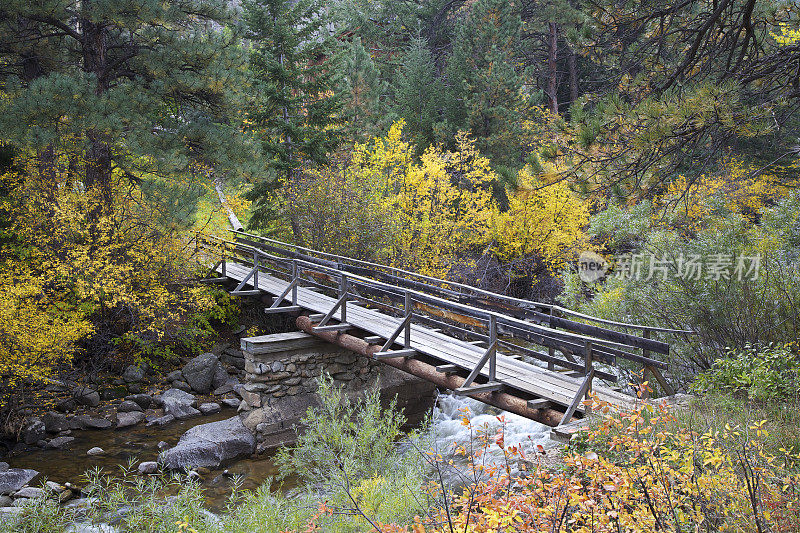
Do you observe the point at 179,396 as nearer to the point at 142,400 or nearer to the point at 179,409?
the point at 179,409

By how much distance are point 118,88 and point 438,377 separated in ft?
25.4

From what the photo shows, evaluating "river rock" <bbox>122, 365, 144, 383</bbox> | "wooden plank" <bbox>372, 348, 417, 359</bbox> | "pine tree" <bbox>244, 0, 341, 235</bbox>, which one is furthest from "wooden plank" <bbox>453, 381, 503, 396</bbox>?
"pine tree" <bbox>244, 0, 341, 235</bbox>

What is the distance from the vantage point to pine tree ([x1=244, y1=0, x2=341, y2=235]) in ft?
53.9

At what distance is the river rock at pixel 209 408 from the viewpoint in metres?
10.5

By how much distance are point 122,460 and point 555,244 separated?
13271 millimetres

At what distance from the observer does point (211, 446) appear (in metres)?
8.54

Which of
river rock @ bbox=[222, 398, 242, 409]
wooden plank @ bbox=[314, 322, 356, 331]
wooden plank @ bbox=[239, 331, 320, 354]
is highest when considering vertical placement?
wooden plank @ bbox=[314, 322, 356, 331]

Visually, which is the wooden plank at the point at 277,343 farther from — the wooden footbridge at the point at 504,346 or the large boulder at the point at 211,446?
the large boulder at the point at 211,446

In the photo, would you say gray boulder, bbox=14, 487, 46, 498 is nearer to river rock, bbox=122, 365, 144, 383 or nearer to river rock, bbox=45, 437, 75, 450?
river rock, bbox=45, 437, 75, 450

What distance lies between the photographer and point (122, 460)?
842 centimetres

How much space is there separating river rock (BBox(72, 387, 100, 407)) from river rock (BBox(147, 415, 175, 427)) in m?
1.25

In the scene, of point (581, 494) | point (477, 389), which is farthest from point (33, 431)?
point (581, 494)

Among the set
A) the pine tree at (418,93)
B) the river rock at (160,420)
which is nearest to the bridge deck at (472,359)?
the river rock at (160,420)

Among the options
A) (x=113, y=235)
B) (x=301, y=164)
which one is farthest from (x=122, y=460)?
(x=301, y=164)
